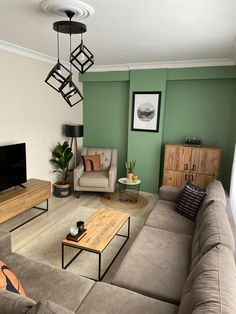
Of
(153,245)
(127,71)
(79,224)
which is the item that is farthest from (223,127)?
(79,224)

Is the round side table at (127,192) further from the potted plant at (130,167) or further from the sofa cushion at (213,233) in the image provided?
the sofa cushion at (213,233)

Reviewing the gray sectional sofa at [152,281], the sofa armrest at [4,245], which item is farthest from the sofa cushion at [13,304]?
the sofa armrest at [4,245]

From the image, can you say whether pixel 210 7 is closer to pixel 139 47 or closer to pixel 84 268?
pixel 139 47

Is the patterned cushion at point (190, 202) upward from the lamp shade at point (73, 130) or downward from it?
downward

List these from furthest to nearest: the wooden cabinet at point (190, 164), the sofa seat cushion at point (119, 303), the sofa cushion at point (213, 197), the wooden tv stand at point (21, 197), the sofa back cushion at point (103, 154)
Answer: the sofa back cushion at point (103, 154)
the wooden cabinet at point (190, 164)
the wooden tv stand at point (21, 197)
the sofa cushion at point (213, 197)
the sofa seat cushion at point (119, 303)

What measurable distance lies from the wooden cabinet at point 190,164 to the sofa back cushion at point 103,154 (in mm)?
1239

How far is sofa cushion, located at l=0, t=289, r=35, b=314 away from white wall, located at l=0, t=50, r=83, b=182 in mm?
2749

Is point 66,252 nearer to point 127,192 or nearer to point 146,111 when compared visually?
point 127,192

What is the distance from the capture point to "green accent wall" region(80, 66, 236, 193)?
421cm

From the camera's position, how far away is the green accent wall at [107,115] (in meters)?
4.96

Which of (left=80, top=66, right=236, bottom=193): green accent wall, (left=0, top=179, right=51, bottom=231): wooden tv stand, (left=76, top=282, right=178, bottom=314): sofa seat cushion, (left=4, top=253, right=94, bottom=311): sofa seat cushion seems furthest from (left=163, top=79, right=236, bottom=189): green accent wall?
(left=4, top=253, right=94, bottom=311): sofa seat cushion

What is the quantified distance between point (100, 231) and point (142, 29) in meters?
2.25

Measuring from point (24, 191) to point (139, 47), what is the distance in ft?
8.69

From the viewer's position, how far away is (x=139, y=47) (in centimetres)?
324
